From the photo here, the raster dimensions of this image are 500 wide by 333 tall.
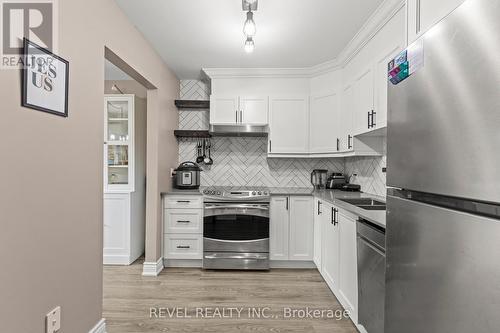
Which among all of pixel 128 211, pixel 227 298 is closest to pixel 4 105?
pixel 227 298

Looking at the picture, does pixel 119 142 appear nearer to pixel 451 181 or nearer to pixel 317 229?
pixel 317 229

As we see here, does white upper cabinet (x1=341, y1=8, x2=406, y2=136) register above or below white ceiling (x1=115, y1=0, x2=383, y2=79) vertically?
below

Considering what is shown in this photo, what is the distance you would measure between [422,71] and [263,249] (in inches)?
109

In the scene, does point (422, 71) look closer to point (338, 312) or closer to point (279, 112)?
point (338, 312)

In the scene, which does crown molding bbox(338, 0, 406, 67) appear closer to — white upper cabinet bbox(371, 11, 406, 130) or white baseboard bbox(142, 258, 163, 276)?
white upper cabinet bbox(371, 11, 406, 130)

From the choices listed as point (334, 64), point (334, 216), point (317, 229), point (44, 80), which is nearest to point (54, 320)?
point (44, 80)

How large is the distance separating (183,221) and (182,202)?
0.78ft

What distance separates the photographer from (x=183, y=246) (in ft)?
11.0

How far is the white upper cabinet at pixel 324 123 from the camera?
3.33 m

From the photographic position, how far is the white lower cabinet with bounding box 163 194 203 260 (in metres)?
3.34

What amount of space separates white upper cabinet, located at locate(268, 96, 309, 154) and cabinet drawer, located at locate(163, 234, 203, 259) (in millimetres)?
1489

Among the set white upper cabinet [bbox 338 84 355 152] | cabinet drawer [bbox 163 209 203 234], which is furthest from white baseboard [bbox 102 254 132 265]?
white upper cabinet [bbox 338 84 355 152]

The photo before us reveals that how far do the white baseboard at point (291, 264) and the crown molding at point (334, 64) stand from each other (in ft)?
7.85

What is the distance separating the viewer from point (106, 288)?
2.74 meters
